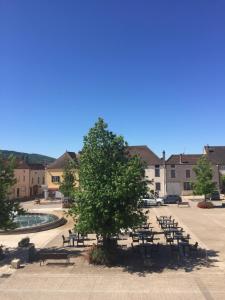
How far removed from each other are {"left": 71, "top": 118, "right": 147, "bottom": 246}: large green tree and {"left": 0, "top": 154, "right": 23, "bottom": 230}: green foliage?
3.61 metres

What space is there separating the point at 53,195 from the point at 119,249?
44.8 meters

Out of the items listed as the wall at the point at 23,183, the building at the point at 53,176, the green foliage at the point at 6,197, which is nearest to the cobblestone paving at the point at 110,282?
the green foliage at the point at 6,197

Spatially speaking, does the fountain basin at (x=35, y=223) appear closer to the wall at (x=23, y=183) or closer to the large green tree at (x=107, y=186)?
the large green tree at (x=107, y=186)

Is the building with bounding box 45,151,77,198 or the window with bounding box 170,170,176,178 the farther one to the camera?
the building with bounding box 45,151,77,198

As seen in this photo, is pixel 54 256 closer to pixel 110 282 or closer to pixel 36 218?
pixel 110 282

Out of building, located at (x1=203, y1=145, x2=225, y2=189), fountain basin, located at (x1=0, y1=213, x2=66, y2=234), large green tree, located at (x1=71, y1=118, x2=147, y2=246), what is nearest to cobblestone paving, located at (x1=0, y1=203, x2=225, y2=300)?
large green tree, located at (x1=71, y1=118, x2=147, y2=246)

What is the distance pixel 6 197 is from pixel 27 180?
50.8m

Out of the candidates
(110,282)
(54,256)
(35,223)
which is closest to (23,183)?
(35,223)

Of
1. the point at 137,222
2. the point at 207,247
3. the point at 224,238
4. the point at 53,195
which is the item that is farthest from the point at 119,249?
the point at 53,195

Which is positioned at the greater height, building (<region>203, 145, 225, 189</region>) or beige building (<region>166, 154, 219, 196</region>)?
building (<region>203, 145, 225, 189</region>)

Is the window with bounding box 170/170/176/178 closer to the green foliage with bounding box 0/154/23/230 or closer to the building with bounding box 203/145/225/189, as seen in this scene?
the building with bounding box 203/145/225/189

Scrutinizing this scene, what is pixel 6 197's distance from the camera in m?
20.1

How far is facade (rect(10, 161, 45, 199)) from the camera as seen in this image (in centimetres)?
6669

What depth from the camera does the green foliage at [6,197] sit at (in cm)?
1939
